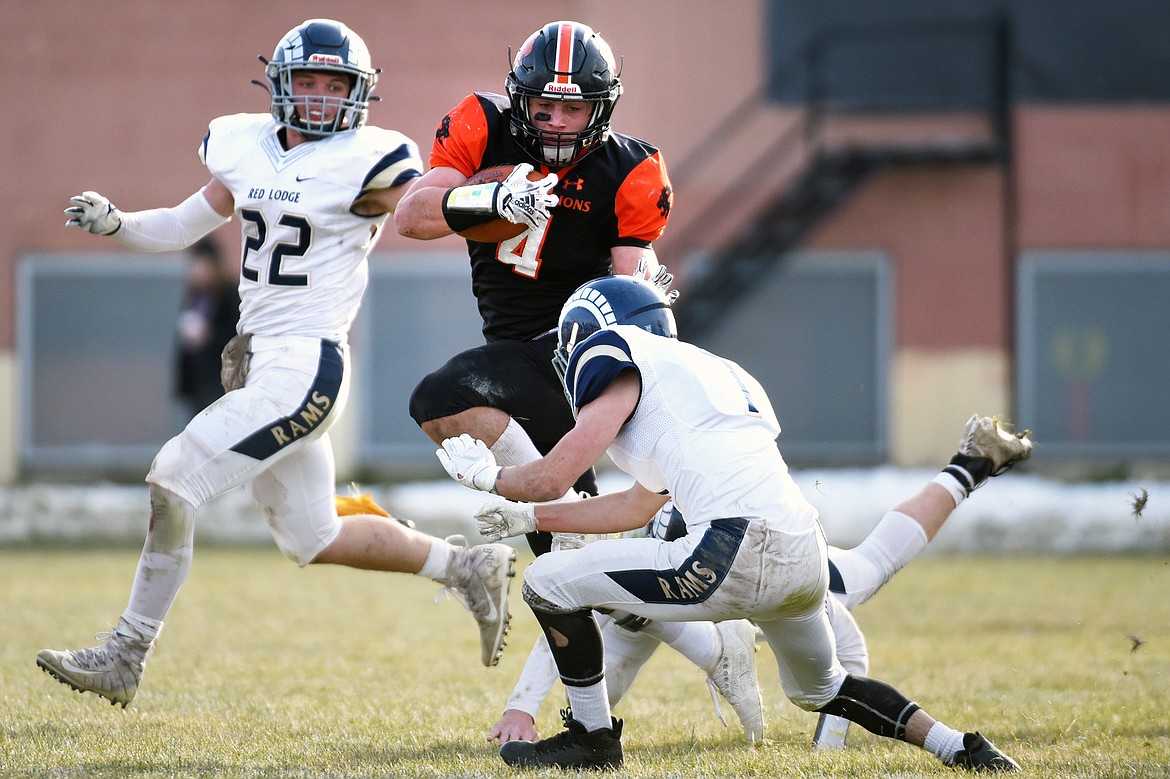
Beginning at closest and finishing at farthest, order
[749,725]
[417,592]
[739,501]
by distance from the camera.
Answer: [739,501] < [749,725] < [417,592]

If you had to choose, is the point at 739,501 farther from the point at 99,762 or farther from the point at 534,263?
the point at 99,762

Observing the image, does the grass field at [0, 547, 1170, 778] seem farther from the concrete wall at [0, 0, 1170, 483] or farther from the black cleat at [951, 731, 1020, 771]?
the concrete wall at [0, 0, 1170, 483]

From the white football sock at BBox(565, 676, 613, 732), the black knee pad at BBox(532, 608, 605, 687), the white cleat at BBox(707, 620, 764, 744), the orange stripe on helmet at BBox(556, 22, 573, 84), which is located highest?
the orange stripe on helmet at BBox(556, 22, 573, 84)

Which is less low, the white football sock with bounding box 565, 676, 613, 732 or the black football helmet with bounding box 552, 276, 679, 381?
the black football helmet with bounding box 552, 276, 679, 381

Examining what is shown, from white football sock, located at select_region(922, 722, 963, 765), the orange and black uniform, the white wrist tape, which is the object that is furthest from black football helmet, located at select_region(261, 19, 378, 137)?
white football sock, located at select_region(922, 722, 963, 765)

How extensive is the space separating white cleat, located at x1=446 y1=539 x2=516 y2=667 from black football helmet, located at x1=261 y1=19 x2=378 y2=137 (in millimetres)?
1544

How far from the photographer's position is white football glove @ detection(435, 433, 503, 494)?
371cm

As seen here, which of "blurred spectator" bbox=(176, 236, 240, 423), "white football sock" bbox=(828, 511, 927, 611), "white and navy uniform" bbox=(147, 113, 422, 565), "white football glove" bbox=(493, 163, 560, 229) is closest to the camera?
"white football glove" bbox=(493, 163, 560, 229)

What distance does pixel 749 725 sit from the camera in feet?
14.5

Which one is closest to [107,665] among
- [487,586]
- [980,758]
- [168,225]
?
[487,586]

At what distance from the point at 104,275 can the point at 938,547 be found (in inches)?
294

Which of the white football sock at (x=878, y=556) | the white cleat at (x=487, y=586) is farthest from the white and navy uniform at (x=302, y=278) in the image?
the white football sock at (x=878, y=556)

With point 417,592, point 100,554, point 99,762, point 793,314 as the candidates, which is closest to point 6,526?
point 100,554

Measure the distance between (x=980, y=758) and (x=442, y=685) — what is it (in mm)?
2209
